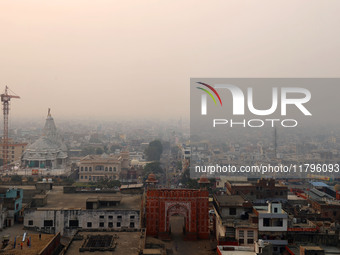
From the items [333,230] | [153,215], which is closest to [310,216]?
[333,230]

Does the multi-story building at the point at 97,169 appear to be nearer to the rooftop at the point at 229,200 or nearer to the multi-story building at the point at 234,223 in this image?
the rooftop at the point at 229,200

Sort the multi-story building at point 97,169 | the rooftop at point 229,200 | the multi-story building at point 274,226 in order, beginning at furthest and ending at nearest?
the multi-story building at point 97,169, the rooftop at point 229,200, the multi-story building at point 274,226

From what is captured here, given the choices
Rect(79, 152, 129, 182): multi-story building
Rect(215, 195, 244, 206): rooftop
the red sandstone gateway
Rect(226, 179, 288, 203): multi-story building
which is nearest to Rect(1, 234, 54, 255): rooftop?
the red sandstone gateway

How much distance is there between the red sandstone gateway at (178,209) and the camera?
2591 centimetres

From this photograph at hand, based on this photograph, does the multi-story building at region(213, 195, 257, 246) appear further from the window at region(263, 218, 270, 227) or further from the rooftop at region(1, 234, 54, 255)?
the rooftop at region(1, 234, 54, 255)

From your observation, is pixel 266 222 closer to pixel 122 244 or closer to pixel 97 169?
pixel 122 244

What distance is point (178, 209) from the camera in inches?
1028

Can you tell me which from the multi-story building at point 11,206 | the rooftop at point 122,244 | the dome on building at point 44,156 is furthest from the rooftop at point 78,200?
the dome on building at point 44,156

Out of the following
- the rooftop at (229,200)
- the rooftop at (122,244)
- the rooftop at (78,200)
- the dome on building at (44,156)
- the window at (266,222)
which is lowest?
the rooftop at (122,244)

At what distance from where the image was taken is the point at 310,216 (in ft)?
86.9

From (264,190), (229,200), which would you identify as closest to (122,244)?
(229,200)

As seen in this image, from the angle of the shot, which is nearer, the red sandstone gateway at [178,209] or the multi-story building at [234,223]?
the multi-story building at [234,223]

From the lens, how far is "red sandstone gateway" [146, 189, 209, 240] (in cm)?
2591

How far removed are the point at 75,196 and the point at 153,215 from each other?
6201 mm
